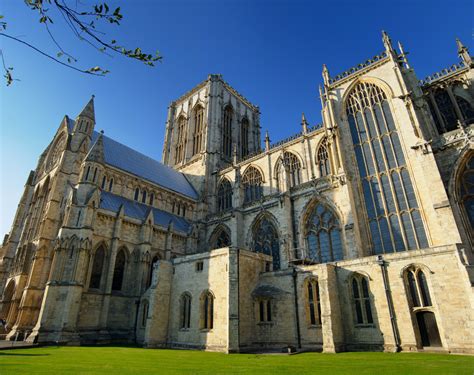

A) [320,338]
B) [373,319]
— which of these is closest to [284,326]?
[320,338]

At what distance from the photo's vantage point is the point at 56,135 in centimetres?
3588

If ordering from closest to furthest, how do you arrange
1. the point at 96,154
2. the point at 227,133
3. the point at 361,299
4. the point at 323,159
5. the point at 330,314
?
1. the point at 330,314
2. the point at 361,299
3. the point at 96,154
4. the point at 323,159
5. the point at 227,133

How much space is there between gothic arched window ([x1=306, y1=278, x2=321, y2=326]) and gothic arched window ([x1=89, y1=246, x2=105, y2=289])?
18.0 meters

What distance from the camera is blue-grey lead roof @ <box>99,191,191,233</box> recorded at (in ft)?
97.3

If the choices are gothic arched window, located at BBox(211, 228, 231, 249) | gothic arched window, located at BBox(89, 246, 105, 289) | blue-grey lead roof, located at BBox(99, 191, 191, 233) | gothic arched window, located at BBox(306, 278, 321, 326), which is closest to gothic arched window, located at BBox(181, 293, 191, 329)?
gothic arched window, located at BBox(89, 246, 105, 289)

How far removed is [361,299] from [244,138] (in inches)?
1617

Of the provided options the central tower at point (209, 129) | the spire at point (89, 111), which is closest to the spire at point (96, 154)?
the spire at point (89, 111)

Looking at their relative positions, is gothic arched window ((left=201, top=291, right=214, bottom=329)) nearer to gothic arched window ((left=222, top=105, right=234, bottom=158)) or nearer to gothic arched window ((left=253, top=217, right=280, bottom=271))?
gothic arched window ((left=253, top=217, right=280, bottom=271))

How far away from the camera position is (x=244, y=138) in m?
55.3

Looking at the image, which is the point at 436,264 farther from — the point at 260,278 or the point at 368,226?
the point at 260,278

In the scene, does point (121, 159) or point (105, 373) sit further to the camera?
point (121, 159)

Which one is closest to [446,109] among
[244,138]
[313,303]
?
[313,303]

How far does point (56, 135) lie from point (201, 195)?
19.3 metres

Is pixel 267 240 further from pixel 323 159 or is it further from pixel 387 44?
pixel 387 44
